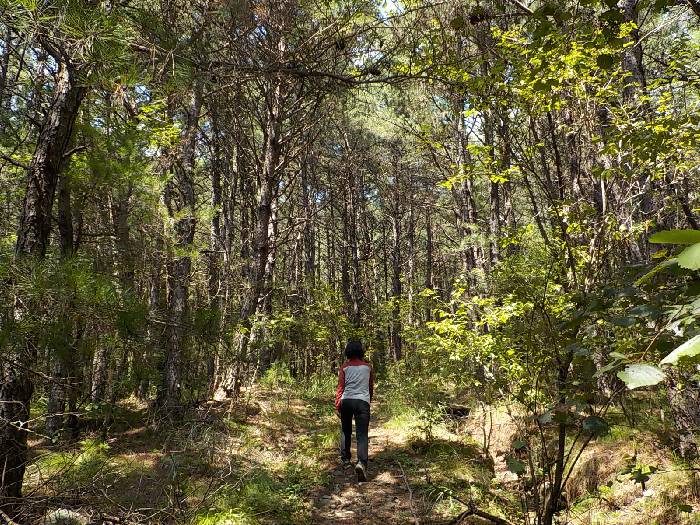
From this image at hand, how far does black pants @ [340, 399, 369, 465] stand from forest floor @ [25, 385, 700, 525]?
316 millimetres

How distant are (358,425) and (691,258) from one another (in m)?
5.25

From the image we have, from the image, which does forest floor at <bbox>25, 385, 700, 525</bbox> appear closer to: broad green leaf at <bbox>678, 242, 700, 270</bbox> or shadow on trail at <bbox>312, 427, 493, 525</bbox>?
shadow on trail at <bbox>312, 427, 493, 525</bbox>

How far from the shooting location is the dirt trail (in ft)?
14.3

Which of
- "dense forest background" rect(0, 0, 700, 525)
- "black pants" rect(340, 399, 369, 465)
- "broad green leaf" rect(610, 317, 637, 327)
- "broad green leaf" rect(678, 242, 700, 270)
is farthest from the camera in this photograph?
"black pants" rect(340, 399, 369, 465)

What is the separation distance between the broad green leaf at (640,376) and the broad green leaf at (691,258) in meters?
0.48

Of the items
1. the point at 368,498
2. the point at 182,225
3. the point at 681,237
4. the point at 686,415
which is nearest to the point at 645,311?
the point at 681,237

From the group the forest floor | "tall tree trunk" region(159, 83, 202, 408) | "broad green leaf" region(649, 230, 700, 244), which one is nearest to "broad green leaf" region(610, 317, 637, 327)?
"broad green leaf" region(649, 230, 700, 244)

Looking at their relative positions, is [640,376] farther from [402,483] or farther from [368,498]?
[402,483]

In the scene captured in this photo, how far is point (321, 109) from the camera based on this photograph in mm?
9492

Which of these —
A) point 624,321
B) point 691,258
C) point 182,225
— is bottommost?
point 624,321

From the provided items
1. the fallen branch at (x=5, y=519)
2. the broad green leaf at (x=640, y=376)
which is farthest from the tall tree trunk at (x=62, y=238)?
the broad green leaf at (x=640, y=376)

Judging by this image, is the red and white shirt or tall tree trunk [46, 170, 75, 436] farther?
the red and white shirt

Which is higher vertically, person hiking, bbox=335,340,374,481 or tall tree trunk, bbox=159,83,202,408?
tall tree trunk, bbox=159,83,202,408

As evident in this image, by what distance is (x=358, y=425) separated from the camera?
5469mm
